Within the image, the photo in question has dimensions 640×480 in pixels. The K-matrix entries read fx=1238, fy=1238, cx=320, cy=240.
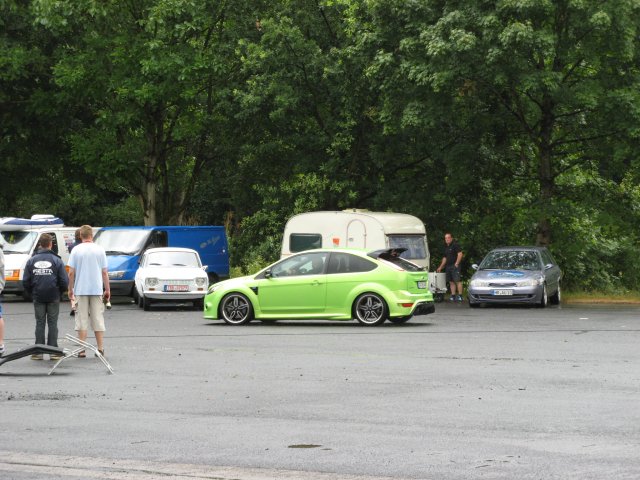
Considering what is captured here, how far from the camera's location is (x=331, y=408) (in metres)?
11.5

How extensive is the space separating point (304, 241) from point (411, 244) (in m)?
2.91

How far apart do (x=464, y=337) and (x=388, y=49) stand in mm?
15396

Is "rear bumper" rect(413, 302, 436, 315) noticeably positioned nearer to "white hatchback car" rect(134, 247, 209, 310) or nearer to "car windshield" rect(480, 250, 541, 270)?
"car windshield" rect(480, 250, 541, 270)

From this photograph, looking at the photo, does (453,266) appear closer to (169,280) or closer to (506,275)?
(506,275)

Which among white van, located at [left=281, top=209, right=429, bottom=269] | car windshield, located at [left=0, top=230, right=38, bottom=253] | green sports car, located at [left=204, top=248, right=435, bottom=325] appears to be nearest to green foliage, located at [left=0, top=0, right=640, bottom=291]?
white van, located at [left=281, top=209, right=429, bottom=269]

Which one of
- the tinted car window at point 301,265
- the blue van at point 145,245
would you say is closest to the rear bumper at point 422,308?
the tinted car window at point 301,265

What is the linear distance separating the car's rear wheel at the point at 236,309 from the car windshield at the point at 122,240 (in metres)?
10.0

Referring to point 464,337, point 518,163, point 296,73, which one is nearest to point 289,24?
point 296,73

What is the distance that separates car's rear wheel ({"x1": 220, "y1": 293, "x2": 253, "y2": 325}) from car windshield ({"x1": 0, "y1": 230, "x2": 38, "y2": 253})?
1224cm

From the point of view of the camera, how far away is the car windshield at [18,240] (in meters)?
34.5

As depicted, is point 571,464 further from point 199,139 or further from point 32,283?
point 199,139

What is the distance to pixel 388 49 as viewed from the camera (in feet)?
112

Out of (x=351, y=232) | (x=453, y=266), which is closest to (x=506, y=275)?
(x=453, y=266)

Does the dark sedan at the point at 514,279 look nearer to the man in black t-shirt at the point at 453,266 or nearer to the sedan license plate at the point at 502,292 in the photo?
the sedan license plate at the point at 502,292
